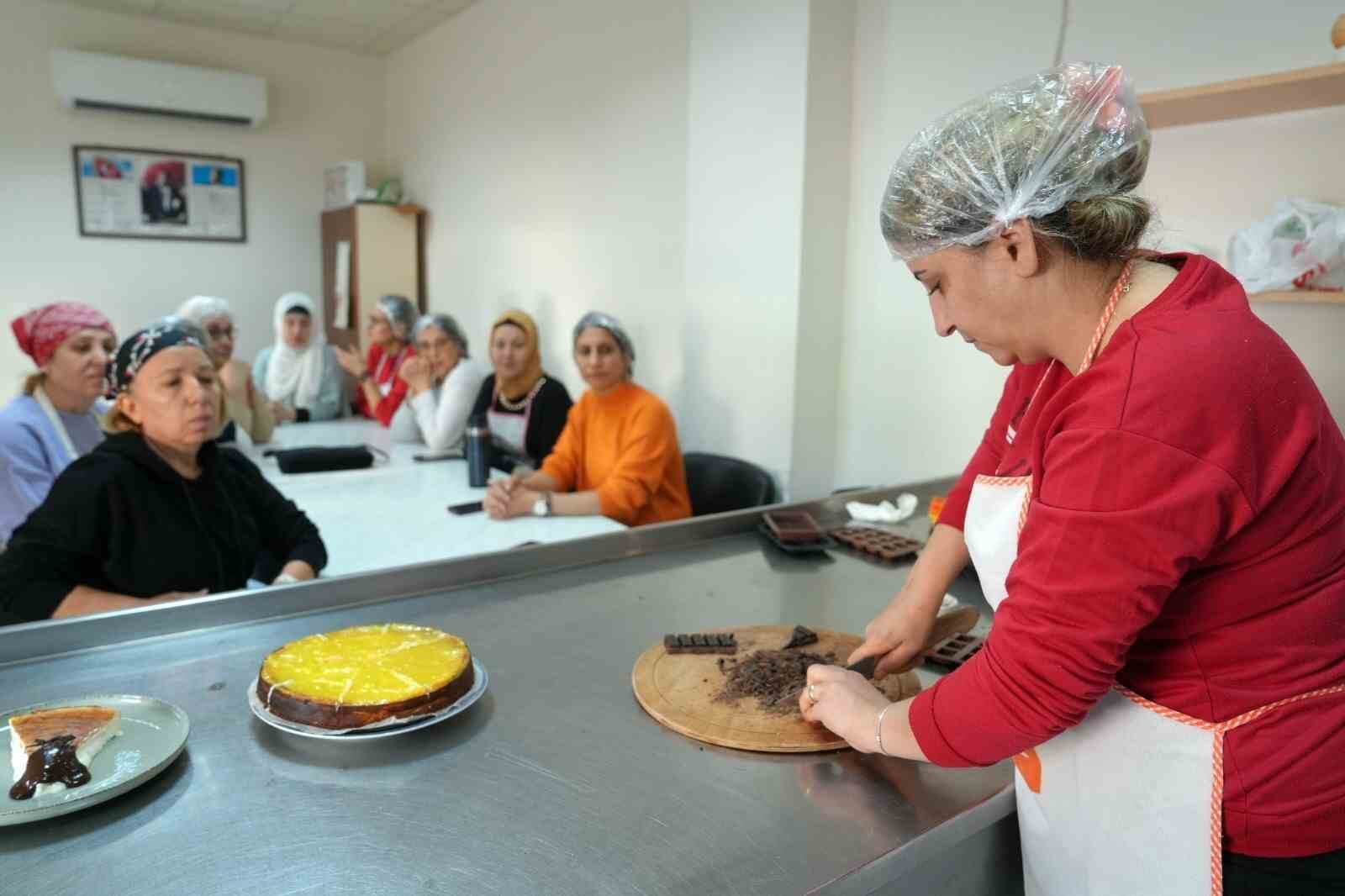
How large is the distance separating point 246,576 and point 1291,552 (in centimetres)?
168

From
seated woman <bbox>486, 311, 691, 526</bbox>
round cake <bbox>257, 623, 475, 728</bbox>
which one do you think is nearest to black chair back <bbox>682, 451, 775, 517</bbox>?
seated woman <bbox>486, 311, 691, 526</bbox>

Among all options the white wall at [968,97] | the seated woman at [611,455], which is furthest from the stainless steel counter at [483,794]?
the seated woman at [611,455]

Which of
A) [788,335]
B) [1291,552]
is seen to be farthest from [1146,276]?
[788,335]

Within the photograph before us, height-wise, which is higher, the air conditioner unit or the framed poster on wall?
the air conditioner unit

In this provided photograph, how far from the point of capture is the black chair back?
105 inches

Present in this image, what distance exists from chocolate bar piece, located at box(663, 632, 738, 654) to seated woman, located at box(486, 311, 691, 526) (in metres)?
1.26

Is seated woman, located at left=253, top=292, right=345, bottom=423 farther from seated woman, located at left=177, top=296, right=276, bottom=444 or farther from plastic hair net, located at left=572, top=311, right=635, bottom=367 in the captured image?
plastic hair net, located at left=572, top=311, right=635, bottom=367

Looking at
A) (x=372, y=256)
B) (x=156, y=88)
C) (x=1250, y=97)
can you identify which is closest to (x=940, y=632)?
(x=1250, y=97)

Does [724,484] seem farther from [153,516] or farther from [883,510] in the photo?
[153,516]

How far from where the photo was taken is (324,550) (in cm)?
185

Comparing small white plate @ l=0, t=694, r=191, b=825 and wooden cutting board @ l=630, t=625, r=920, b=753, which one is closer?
small white plate @ l=0, t=694, r=191, b=825

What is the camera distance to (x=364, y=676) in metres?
1.05

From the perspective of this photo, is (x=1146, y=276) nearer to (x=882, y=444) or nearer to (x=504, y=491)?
(x=504, y=491)

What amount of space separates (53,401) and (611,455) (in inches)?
60.5
